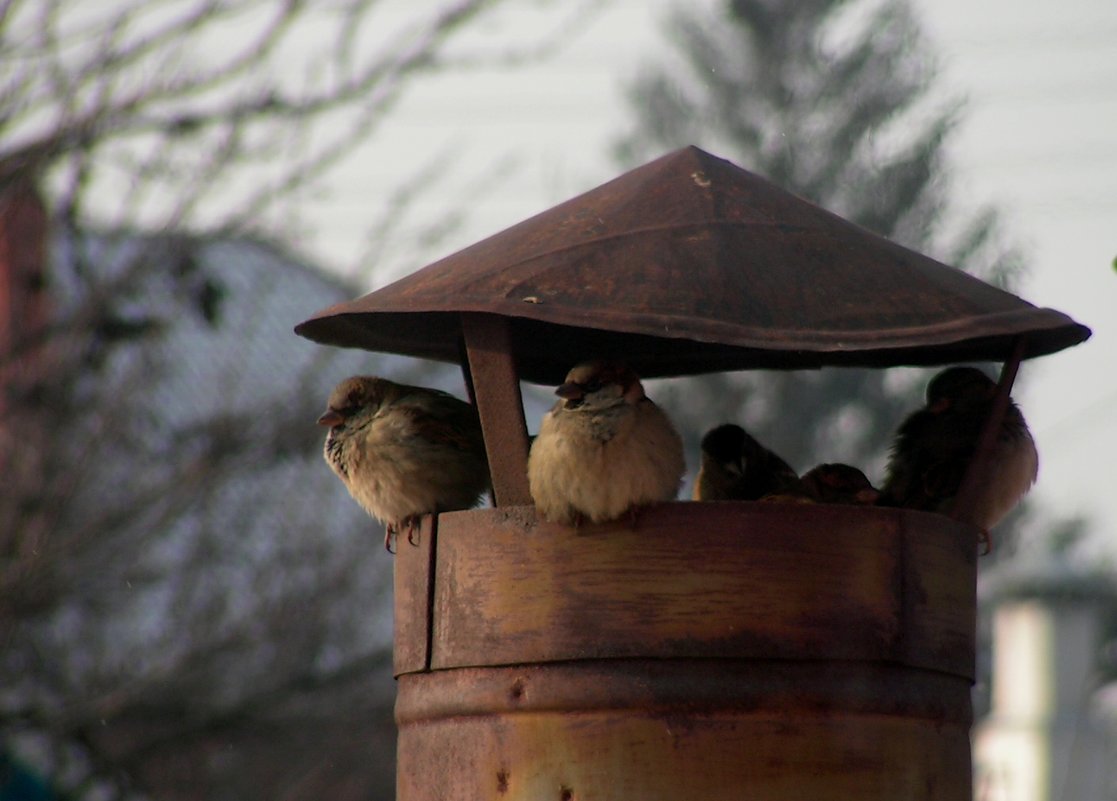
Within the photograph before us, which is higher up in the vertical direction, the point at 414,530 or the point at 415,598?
the point at 414,530

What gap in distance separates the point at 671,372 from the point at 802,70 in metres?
23.4

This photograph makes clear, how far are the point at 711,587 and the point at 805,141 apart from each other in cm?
2356

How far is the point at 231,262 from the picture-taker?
13133 millimetres

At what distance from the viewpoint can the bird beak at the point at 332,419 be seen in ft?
18.6

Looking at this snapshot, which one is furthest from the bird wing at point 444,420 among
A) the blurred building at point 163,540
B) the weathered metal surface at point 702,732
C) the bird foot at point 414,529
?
the blurred building at point 163,540

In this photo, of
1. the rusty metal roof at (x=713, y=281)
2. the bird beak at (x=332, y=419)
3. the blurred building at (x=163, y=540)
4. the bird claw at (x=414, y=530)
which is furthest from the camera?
the blurred building at (x=163, y=540)

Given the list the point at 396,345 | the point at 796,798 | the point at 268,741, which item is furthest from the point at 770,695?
the point at 268,741

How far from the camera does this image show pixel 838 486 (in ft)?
17.1

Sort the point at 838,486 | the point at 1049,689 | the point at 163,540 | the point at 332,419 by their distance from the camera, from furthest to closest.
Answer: the point at 1049,689
the point at 163,540
the point at 332,419
the point at 838,486

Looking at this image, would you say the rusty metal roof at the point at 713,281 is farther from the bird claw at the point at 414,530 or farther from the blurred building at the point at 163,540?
the blurred building at the point at 163,540

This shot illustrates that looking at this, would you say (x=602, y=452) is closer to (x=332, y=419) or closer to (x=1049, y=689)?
(x=332, y=419)

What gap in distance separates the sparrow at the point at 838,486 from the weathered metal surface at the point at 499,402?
40.6 inches

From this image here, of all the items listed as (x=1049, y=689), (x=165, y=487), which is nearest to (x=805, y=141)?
(x=1049, y=689)

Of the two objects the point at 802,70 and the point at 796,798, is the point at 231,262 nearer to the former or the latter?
the point at 796,798
